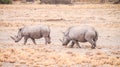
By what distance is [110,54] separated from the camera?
16500mm

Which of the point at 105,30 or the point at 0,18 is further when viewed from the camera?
the point at 0,18

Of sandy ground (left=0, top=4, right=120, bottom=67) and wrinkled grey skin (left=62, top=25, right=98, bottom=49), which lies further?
wrinkled grey skin (left=62, top=25, right=98, bottom=49)

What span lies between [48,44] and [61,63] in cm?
657

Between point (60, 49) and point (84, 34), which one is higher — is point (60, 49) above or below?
below

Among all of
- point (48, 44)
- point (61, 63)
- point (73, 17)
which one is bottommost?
point (73, 17)

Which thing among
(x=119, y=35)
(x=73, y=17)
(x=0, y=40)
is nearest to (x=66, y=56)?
(x=0, y=40)

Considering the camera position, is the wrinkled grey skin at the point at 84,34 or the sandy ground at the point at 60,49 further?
the wrinkled grey skin at the point at 84,34

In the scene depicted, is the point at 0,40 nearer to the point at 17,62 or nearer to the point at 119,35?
the point at 119,35

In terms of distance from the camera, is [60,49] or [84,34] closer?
[60,49]

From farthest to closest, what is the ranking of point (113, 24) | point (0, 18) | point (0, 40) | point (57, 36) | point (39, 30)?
point (0, 18) < point (113, 24) < point (57, 36) < point (0, 40) < point (39, 30)

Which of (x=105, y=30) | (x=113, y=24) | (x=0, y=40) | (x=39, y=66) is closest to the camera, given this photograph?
(x=39, y=66)

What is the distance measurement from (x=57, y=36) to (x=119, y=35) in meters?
3.73

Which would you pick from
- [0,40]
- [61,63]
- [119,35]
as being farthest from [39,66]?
[119,35]

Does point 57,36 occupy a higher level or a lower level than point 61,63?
lower
